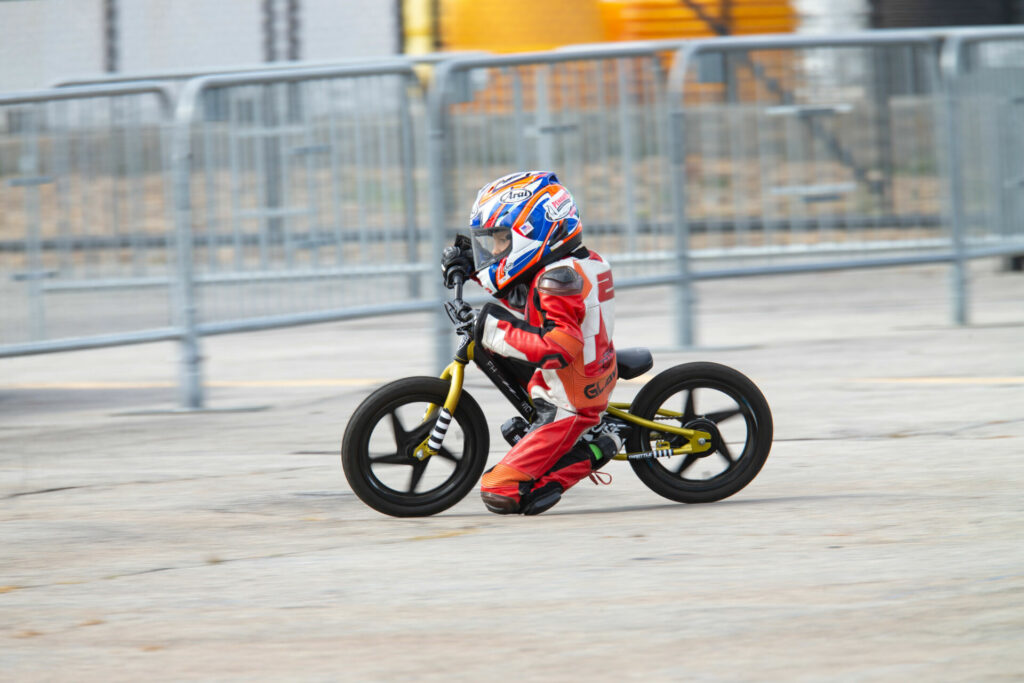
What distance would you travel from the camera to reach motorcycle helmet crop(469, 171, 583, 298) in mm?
5418

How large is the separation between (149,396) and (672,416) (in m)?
4.42

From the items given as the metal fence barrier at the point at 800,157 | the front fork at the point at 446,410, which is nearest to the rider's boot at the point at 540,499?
the front fork at the point at 446,410

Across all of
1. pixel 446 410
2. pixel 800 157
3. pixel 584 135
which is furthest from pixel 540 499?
pixel 800 157

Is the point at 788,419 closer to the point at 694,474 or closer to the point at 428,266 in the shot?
the point at 694,474

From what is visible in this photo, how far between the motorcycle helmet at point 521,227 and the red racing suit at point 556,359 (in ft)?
0.15

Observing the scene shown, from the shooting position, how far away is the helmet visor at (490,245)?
546 centimetres

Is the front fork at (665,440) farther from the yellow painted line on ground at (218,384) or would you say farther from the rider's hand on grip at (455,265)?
the yellow painted line on ground at (218,384)

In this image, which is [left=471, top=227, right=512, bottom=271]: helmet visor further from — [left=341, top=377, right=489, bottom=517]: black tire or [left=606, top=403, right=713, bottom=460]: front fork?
[left=606, top=403, right=713, bottom=460]: front fork

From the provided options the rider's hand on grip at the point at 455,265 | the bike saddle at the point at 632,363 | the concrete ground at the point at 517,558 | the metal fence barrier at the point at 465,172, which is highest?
the metal fence barrier at the point at 465,172

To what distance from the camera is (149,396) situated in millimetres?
9141

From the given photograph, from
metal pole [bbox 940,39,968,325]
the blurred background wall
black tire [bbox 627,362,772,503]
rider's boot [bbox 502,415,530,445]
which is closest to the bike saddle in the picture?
black tire [bbox 627,362,772,503]

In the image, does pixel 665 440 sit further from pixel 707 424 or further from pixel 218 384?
pixel 218 384

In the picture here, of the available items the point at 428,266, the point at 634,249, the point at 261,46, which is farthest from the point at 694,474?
the point at 261,46

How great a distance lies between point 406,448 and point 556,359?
59 centimetres
